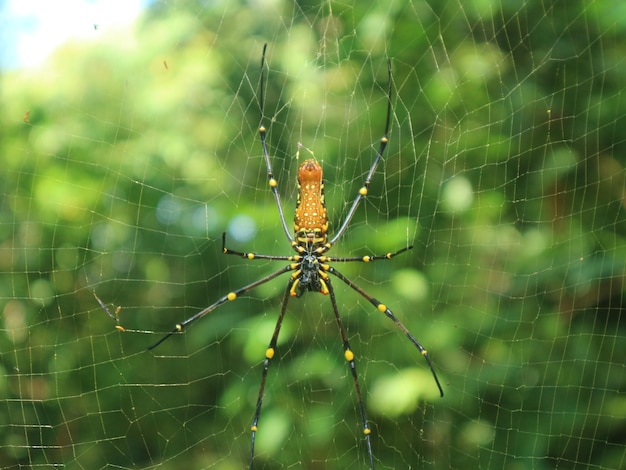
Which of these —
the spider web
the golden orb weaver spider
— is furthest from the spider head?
the spider web

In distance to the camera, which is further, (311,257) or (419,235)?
(419,235)

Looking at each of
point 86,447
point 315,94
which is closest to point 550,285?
point 315,94

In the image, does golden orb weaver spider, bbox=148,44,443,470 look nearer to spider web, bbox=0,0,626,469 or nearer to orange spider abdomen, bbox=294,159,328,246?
orange spider abdomen, bbox=294,159,328,246

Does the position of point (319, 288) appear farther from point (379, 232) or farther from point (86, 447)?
point (86, 447)

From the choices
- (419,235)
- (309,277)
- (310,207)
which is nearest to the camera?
(310,207)

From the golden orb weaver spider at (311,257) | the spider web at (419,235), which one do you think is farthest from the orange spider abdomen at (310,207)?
the spider web at (419,235)

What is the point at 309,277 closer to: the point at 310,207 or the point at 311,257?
the point at 311,257

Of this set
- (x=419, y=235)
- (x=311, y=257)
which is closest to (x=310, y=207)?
(x=311, y=257)
